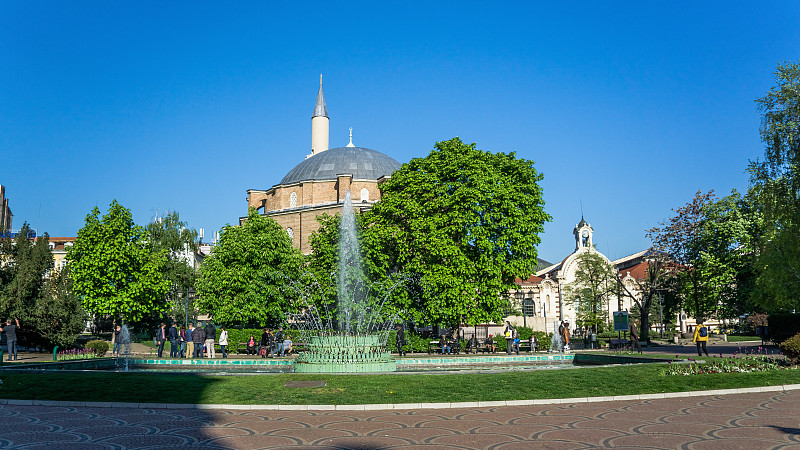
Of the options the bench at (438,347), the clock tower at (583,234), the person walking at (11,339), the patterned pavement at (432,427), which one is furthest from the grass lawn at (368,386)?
the clock tower at (583,234)

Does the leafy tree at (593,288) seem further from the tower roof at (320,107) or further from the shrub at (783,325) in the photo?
the tower roof at (320,107)

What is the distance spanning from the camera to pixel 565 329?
94.4 feet

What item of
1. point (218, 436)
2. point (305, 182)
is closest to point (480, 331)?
point (305, 182)

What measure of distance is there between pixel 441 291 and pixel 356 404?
69.0 feet

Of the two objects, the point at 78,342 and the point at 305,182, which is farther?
the point at 305,182

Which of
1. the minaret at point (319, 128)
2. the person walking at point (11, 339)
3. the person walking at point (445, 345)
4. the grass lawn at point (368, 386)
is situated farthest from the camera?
the minaret at point (319, 128)

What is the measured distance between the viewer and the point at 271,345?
30578 millimetres

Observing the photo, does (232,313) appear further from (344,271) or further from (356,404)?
(356,404)

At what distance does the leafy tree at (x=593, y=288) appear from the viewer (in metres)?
50.3

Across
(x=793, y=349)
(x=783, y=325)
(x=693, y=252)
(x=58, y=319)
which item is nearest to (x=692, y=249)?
(x=693, y=252)

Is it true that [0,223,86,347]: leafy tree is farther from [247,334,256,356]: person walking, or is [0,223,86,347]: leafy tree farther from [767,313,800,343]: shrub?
[767,313,800,343]: shrub

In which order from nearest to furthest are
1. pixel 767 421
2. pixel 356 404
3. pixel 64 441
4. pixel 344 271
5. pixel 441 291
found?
pixel 64 441, pixel 767 421, pixel 356 404, pixel 441 291, pixel 344 271

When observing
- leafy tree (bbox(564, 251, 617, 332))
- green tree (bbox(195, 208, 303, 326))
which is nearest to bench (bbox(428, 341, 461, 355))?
green tree (bbox(195, 208, 303, 326))

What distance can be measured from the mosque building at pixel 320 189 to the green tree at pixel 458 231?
22478 mm
